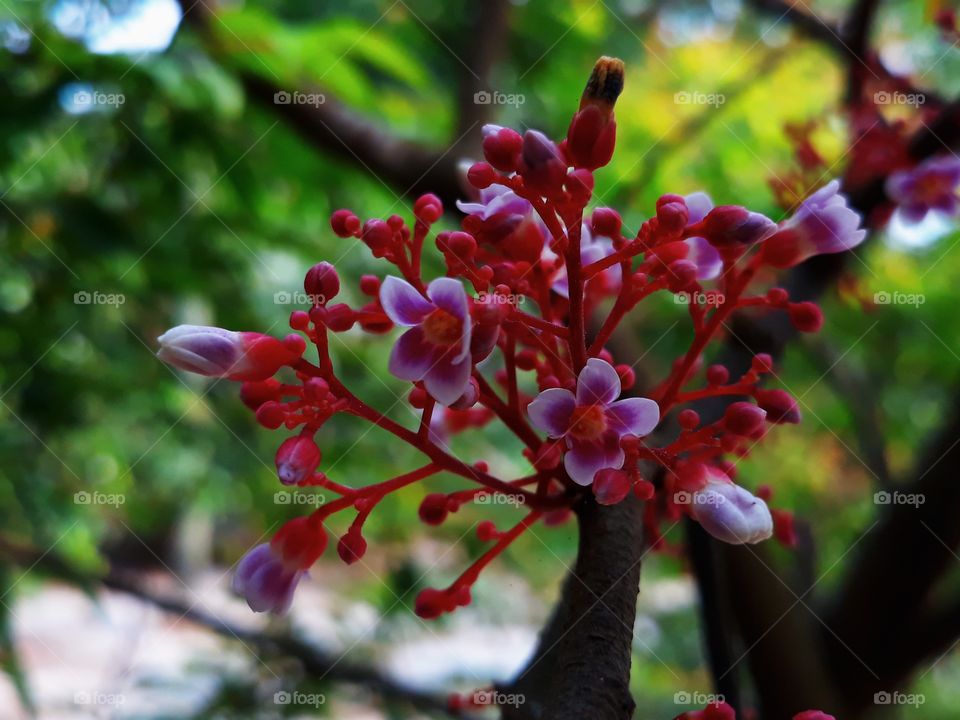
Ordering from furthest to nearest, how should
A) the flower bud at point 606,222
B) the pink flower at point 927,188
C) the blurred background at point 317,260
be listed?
the blurred background at point 317,260, the pink flower at point 927,188, the flower bud at point 606,222

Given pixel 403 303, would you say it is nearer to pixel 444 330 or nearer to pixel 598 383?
pixel 444 330

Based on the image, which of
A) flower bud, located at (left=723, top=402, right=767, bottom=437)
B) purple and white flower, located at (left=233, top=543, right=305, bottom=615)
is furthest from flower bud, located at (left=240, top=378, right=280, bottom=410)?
flower bud, located at (left=723, top=402, right=767, bottom=437)

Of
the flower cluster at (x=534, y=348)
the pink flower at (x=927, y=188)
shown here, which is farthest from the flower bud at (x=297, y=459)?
the pink flower at (x=927, y=188)

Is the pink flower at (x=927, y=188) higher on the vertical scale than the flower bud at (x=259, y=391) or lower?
higher

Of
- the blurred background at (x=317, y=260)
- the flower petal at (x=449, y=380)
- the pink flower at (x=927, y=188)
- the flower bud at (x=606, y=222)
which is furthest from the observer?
the blurred background at (x=317, y=260)

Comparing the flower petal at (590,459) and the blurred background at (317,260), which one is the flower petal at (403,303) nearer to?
the flower petal at (590,459)

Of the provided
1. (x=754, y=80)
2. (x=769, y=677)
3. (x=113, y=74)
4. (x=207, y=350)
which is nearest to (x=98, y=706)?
(x=113, y=74)
